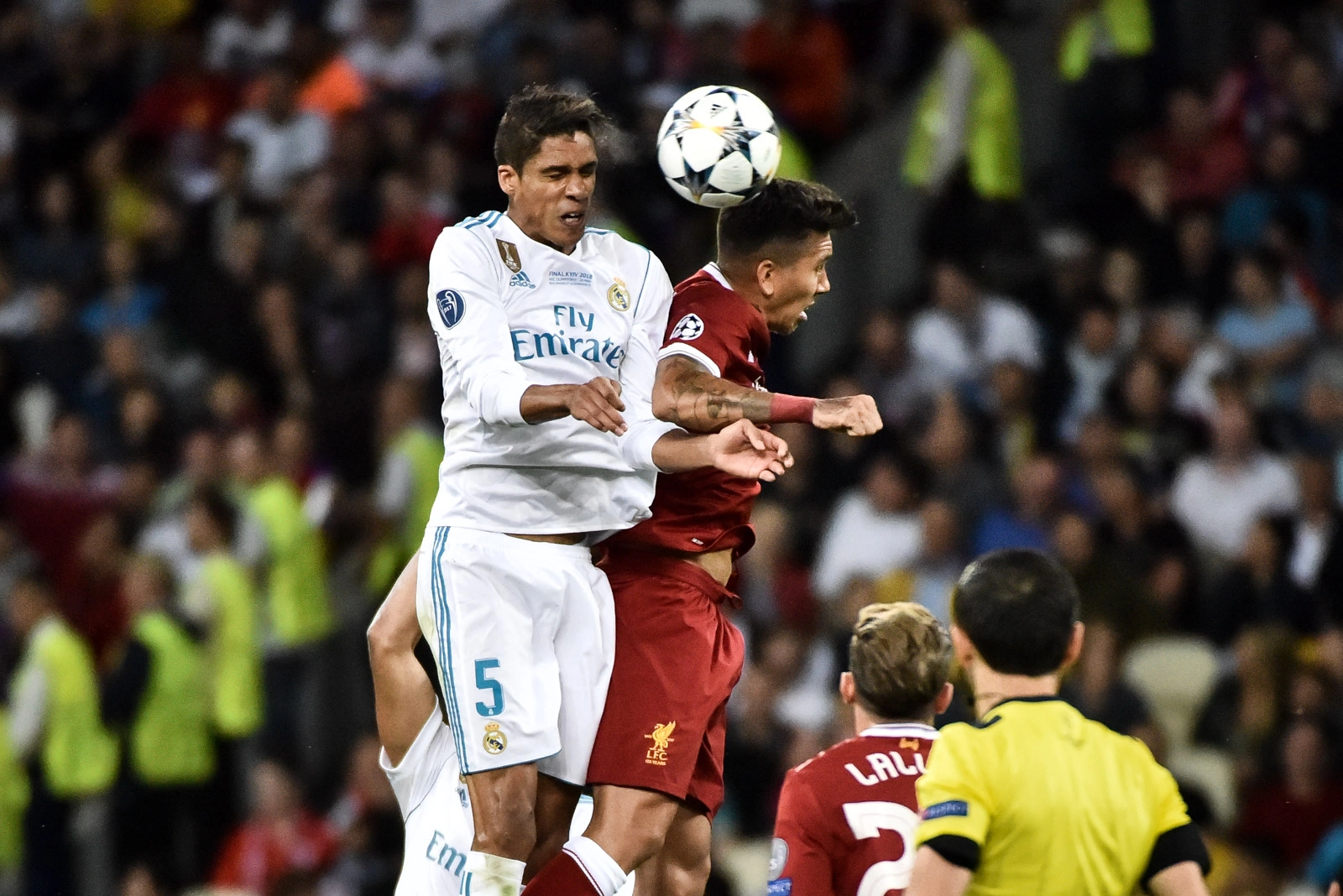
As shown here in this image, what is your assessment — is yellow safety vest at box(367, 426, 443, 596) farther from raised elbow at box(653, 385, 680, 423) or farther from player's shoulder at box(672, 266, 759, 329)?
raised elbow at box(653, 385, 680, 423)

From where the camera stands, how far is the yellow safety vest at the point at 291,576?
10836mm

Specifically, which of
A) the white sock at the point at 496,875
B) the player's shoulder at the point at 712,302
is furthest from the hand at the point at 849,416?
the white sock at the point at 496,875

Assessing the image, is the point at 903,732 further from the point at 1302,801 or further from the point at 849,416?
the point at 1302,801

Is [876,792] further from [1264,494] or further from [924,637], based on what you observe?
[1264,494]

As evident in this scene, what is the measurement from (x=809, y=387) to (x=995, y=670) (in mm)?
7734

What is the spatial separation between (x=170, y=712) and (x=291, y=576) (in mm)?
1002

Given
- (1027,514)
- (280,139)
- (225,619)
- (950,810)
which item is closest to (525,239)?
(950,810)

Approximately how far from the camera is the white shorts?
486 cm

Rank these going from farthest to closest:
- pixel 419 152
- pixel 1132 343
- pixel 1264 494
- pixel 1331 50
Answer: pixel 419 152 → pixel 1331 50 → pixel 1132 343 → pixel 1264 494

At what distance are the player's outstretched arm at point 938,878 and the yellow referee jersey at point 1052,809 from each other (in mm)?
40

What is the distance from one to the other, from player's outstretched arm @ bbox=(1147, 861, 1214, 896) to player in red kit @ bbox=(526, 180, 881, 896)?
161 centimetres

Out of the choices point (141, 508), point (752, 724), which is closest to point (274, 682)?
point (141, 508)

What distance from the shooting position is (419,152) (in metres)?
12.6

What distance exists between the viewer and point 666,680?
501 cm
